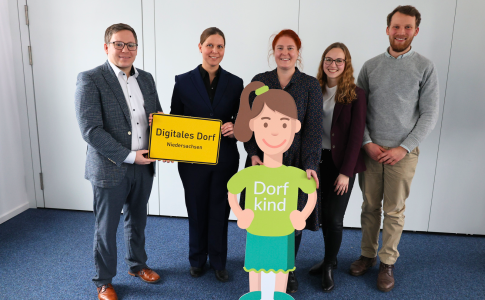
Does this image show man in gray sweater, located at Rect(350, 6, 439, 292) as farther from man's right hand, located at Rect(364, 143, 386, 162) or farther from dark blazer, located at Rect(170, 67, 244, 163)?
dark blazer, located at Rect(170, 67, 244, 163)

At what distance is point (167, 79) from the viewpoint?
3.12m

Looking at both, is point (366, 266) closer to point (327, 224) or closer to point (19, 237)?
point (327, 224)

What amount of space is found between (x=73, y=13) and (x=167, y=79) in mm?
1096

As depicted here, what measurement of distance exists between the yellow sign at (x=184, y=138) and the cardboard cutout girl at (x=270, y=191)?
343 millimetres

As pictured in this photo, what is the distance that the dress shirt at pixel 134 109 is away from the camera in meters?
1.87

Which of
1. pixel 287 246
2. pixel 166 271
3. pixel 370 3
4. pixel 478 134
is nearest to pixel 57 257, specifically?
pixel 166 271

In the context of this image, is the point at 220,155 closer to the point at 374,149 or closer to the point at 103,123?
the point at 103,123

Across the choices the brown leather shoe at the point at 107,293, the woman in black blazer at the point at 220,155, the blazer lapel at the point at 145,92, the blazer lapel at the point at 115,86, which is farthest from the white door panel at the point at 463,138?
the brown leather shoe at the point at 107,293

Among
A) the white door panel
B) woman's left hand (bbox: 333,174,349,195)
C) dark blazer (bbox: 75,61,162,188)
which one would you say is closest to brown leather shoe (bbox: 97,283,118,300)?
dark blazer (bbox: 75,61,162,188)

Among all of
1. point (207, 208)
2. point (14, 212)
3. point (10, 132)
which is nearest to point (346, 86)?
point (207, 208)

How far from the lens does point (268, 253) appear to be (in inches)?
59.9

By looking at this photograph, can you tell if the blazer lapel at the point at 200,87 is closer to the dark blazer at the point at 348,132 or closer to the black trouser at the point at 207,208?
the black trouser at the point at 207,208

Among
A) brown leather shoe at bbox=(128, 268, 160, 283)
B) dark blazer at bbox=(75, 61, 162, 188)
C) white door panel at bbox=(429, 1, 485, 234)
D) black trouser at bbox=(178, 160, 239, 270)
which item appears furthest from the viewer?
white door panel at bbox=(429, 1, 485, 234)

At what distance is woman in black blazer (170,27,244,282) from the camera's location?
6.57ft
